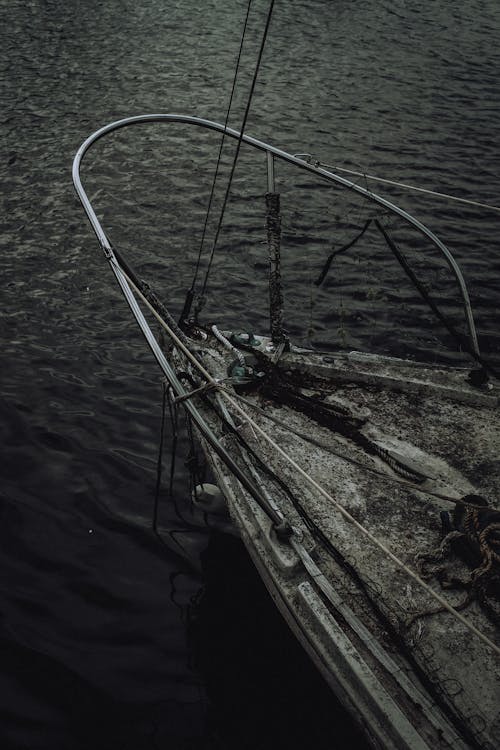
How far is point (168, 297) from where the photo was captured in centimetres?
1040

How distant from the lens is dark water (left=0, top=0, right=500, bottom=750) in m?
5.00

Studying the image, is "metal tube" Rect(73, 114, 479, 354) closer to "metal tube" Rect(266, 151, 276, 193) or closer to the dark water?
"metal tube" Rect(266, 151, 276, 193)

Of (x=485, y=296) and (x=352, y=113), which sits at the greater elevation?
(x=352, y=113)

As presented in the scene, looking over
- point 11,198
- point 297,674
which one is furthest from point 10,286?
point 297,674

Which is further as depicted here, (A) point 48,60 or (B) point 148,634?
(A) point 48,60

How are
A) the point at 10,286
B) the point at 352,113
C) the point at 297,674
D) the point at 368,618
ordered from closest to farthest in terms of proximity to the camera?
the point at 368,618 < the point at 297,674 < the point at 10,286 < the point at 352,113

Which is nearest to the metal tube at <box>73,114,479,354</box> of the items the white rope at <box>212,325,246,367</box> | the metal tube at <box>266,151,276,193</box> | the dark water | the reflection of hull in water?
the metal tube at <box>266,151,276,193</box>

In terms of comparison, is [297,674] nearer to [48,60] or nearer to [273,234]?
[273,234]

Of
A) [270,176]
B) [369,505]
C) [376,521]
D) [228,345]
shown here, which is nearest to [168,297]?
[228,345]

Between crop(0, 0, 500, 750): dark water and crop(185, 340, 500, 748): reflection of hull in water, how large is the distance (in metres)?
1.22

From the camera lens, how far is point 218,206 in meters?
13.3

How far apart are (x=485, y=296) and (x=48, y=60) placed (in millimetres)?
18327

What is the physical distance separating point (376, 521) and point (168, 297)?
647 cm

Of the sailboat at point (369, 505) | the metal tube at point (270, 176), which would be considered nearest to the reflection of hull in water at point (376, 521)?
the sailboat at point (369, 505)
